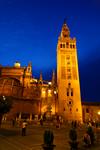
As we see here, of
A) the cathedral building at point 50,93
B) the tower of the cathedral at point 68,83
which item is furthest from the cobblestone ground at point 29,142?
the tower of the cathedral at point 68,83

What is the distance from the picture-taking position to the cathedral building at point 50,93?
173 feet

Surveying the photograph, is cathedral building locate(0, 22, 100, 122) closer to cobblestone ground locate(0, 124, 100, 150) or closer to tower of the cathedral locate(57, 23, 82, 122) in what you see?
tower of the cathedral locate(57, 23, 82, 122)

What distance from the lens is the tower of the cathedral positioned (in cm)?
5625

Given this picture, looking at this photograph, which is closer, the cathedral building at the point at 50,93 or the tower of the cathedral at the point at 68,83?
the cathedral building at the point at 50,93

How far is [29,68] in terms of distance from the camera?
6319 cm

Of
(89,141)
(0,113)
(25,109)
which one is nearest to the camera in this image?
(89,141)

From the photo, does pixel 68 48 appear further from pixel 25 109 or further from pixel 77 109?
pixel 25 109

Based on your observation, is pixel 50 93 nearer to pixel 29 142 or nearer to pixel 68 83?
pixel 68 83

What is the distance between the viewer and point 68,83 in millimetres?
60250

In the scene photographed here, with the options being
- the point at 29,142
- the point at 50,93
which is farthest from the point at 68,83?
the point at 29,142

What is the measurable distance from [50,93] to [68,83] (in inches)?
265

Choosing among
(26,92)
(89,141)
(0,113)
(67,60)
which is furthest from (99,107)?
(89,141)

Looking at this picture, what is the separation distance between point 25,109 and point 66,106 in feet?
40.9

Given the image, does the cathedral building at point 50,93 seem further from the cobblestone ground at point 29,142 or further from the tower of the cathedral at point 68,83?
the cobblestone ground at point 29,142
